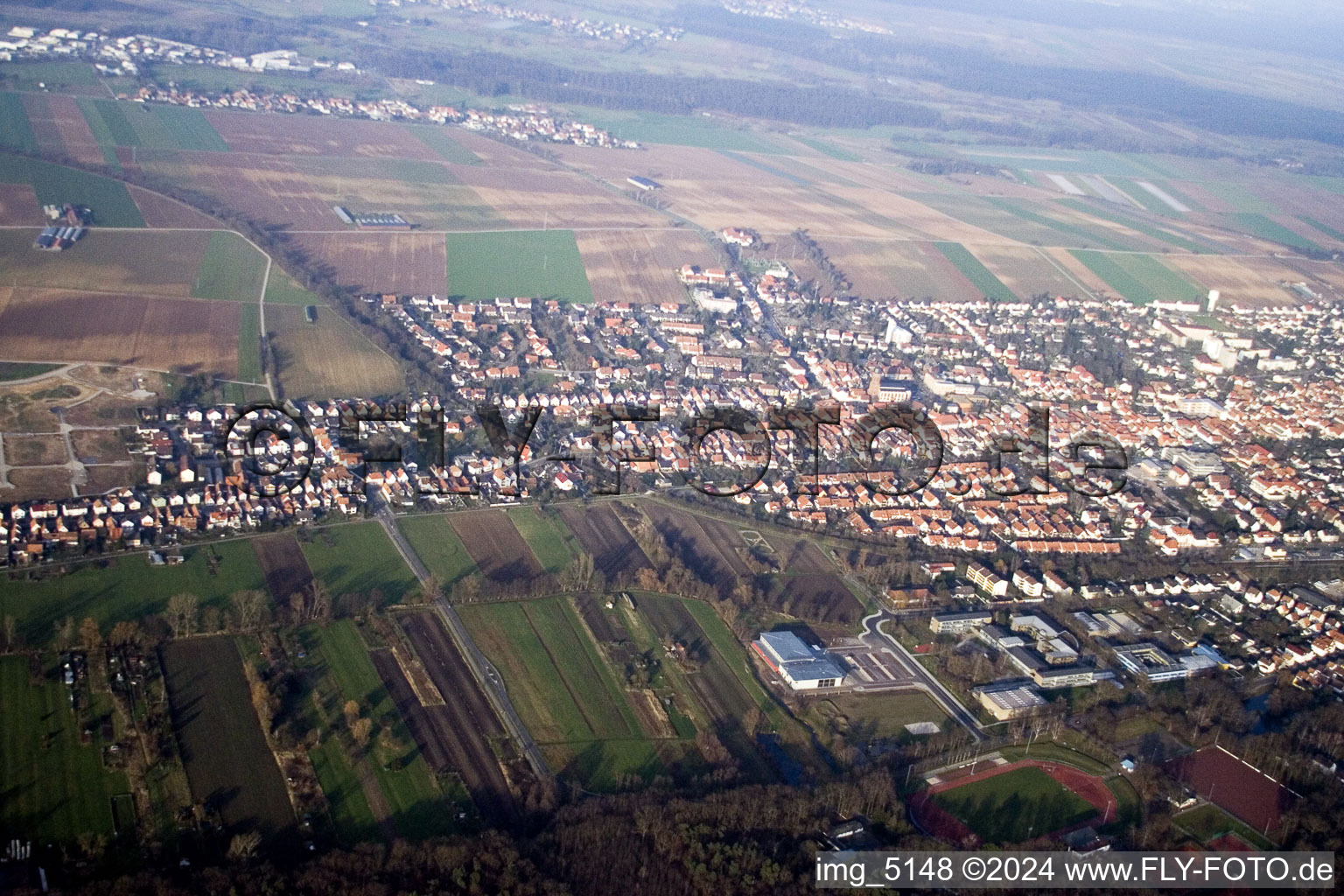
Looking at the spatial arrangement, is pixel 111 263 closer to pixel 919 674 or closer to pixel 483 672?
pixel 483 672

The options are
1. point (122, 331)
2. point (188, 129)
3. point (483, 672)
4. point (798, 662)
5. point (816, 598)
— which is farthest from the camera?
point (188, 129)

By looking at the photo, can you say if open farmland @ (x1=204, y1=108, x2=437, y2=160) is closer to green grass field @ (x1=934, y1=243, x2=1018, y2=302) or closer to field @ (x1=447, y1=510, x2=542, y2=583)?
green grass field @ (x1=934, y1=243, x2=1018, y2=302)

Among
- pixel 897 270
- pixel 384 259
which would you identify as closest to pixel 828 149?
pixel 897 270

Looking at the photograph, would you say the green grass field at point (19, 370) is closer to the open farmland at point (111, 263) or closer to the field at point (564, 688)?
the open farmland at point (111, 263)

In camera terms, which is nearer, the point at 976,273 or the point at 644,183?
the point at 976,273

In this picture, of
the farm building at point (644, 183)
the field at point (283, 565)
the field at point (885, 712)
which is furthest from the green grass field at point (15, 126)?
the field at point (885, 712)

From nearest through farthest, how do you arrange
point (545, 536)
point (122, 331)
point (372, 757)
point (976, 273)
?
point (372, 757) < point (545, 536) < point (122, 331) < point (976, 273)
